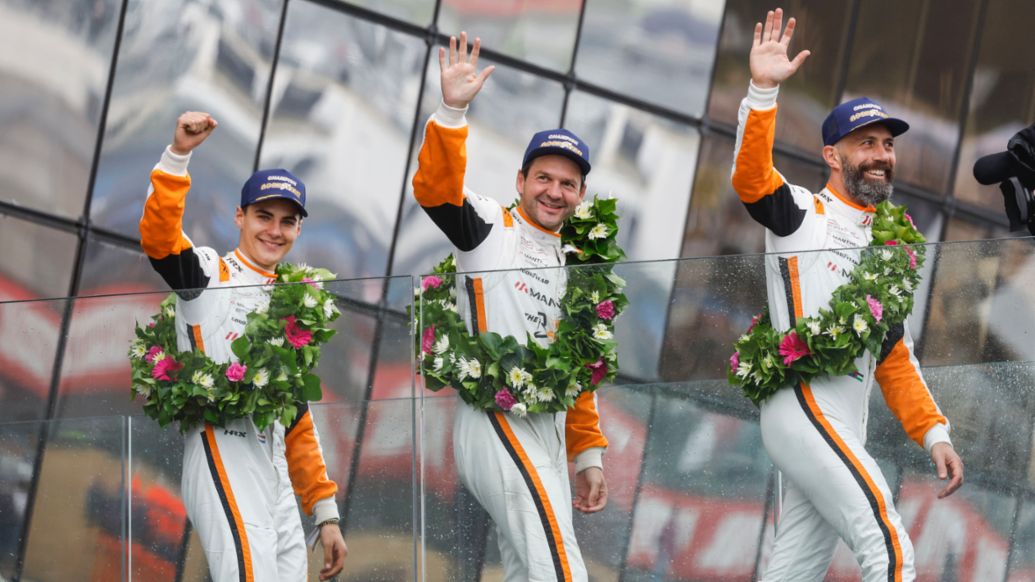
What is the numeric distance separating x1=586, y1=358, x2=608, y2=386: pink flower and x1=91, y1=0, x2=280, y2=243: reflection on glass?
6.26 metres

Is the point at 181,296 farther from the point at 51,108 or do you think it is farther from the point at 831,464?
the point at 51,108

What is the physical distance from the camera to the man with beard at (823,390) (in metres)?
7.31

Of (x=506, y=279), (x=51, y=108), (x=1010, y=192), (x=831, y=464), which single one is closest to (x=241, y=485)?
(x=506, y=279)

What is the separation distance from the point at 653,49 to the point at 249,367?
8558 mm

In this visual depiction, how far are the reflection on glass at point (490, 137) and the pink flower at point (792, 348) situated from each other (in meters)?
6.92

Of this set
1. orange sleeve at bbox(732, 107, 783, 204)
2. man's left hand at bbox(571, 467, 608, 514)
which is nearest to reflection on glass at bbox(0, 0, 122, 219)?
man's left hand at bbox(571, 467, 608, 514)

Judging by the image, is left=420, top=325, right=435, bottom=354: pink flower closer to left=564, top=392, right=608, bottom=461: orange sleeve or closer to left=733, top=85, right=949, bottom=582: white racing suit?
left=564, top=392, right=608, bottom=461: orange sleeve

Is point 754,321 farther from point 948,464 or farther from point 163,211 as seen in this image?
point 163,211

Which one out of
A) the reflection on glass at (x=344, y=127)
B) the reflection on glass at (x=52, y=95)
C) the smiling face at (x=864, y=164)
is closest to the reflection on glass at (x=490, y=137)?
the reflection on glass at (x=344, y=127)

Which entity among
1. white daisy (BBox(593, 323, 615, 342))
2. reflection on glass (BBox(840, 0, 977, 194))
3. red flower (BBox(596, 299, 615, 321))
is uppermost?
reflection on glass (BBox(840, 0, 977, 194))

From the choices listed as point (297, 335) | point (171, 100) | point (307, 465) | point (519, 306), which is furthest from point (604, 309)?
point (171, 100)

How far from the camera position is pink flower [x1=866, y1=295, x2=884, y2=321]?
7.57 metres

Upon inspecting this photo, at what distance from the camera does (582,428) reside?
757 centimetres

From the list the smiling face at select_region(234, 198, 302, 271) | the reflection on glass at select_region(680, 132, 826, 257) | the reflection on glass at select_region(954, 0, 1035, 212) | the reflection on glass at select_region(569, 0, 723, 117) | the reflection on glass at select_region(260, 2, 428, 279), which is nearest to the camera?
the smiling face at select_region(234, 198, 302, 271)
